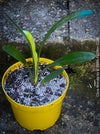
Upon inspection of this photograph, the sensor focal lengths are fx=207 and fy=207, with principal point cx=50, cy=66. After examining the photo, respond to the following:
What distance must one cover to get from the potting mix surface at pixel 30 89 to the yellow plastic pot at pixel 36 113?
0.04 metres

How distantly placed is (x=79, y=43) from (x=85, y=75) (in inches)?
11.8

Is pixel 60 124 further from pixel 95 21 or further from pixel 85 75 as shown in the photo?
pixel 95 21

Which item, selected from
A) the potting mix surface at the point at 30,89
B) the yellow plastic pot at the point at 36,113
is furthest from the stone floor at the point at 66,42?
the potting mix surface at the point at 30,89

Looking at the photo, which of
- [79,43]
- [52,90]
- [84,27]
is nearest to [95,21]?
[84,27]

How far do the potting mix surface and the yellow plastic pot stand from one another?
1.4 inches

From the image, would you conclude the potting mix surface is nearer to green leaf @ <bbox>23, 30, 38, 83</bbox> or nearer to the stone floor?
green leaf @ <bbox>23, 30, 38, 83</bbox>

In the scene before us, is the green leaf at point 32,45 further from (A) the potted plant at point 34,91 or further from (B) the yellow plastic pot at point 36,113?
(B) the yellow plastic pot at point 36,113

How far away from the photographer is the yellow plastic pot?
1096 mm

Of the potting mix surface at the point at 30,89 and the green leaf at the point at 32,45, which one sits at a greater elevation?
the green leaf at the point at 32,45

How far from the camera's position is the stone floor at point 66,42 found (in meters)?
1.40

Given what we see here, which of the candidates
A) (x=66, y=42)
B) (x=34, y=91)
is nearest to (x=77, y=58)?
(x=34, y=91)

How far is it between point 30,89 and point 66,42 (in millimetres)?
465

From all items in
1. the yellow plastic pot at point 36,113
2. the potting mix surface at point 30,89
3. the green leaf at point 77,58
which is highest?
the green leaf at point 77,58

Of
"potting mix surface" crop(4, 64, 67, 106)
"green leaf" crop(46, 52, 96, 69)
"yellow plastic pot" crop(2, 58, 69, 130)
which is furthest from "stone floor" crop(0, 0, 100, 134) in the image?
"green leaf" crop(46, 52, 96, 69)
